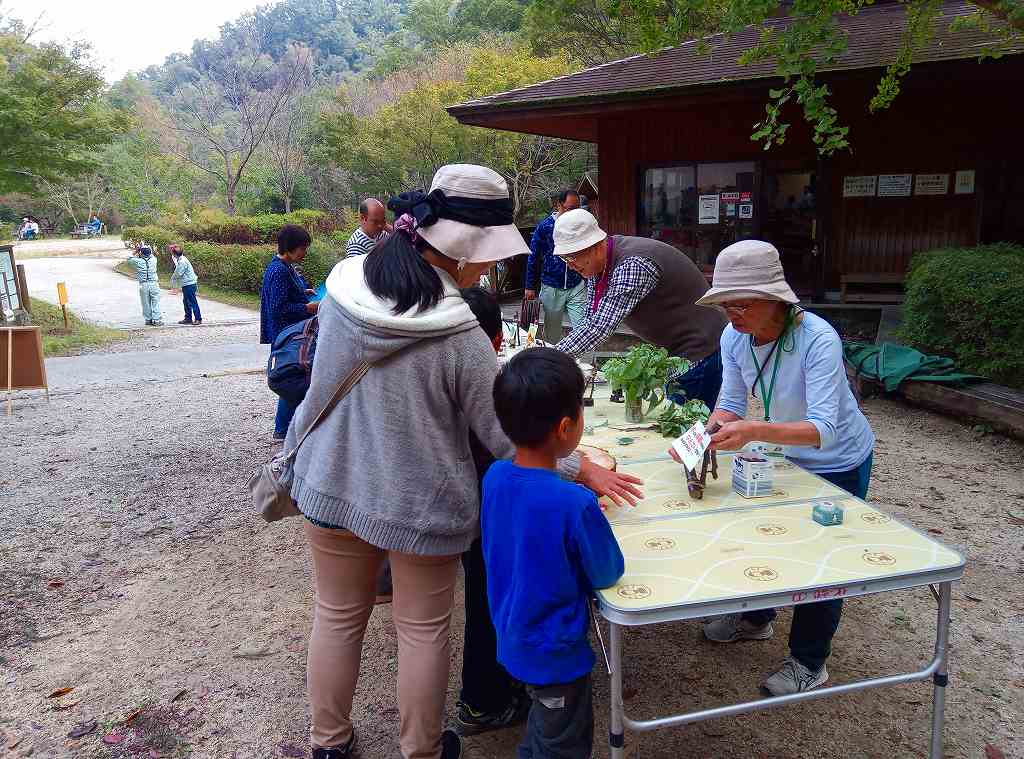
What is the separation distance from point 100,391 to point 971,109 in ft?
37.0

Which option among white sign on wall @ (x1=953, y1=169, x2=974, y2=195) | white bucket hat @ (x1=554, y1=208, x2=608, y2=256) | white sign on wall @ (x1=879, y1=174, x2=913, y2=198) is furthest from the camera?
white sign on wall @ (x1=879, y1=174, x2=913, y2=198)

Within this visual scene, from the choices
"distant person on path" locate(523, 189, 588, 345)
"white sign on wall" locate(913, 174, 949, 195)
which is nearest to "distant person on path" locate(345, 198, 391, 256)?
"distant person on path" locate(523, 189, 588, 345)

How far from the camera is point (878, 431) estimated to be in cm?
603

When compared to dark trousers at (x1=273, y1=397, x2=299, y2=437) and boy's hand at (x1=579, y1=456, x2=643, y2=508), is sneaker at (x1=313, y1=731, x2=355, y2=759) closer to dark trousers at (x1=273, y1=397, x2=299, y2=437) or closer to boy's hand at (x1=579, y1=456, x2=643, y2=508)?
boy's hand at (x1=579, y1=456, x2=643, y2=508)

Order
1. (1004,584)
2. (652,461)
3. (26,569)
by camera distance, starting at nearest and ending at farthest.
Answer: (652,461), (1004,584), (26,569)

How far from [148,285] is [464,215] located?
14562mm

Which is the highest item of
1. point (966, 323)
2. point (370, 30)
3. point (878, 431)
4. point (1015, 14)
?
point (370, 30)

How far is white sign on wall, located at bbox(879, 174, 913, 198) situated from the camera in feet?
33.0

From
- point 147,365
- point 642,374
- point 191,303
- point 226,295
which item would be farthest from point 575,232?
point 226,295

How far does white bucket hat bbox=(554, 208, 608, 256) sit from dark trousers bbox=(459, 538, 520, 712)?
1447 mm

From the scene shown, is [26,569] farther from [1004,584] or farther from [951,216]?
[951,216]

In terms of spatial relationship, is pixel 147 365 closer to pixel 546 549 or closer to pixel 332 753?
pixel 332 753

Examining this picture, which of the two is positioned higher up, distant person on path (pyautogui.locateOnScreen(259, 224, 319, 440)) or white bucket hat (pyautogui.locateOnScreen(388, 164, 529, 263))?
white bucket hat (pyautogui.locateOnScreen(388, 164, 529, 263))

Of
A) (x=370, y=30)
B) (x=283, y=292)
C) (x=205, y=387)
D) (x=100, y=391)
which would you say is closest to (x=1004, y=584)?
(x=283, y=292)
